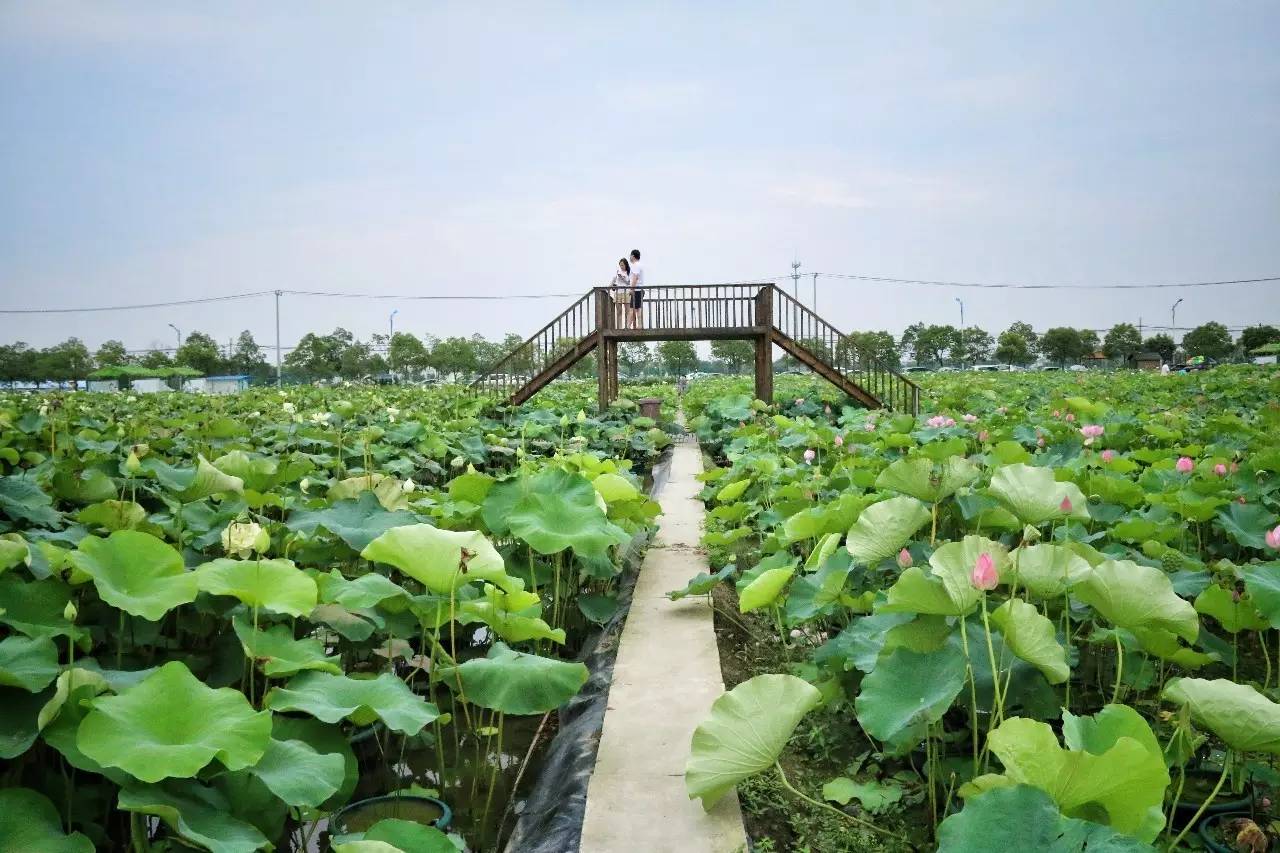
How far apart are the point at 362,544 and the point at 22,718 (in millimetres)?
1175

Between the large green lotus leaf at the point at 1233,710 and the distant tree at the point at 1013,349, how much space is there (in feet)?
207

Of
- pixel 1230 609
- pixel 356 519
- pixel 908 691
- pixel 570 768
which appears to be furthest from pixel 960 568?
pixel 356 519

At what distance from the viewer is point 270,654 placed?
1.99 m

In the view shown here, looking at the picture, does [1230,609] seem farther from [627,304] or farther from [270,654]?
[627,304]

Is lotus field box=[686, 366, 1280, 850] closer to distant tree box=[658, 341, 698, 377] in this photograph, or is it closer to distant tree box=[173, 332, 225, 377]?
distant tree box=[658, 341, 698, 377]

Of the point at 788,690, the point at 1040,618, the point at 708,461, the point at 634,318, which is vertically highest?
the point at 634,318

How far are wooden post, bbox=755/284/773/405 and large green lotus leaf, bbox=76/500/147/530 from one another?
10.2 m

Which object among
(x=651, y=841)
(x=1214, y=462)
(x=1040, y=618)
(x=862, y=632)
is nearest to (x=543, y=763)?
(x=651, y=841)

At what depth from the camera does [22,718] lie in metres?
1.63

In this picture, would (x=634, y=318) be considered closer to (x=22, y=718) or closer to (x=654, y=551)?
Result: (x=654, y=551)

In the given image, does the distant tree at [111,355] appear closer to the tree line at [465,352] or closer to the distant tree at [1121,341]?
the tree line at [465,352]

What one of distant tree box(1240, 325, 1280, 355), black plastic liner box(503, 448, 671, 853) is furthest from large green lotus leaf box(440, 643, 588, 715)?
distant tree box(1240, 325, 1280, 355)

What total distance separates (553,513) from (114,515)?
4.45 feet

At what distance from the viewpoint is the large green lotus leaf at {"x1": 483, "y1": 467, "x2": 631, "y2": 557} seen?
2.91 metres
